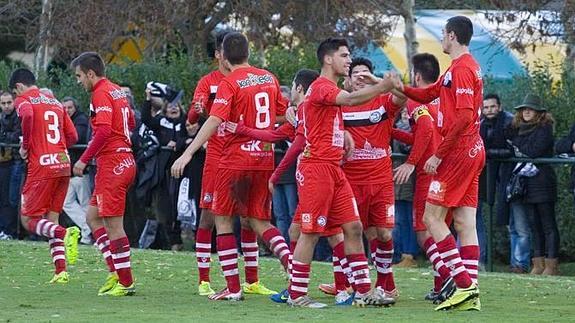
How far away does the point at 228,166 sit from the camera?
14617mm

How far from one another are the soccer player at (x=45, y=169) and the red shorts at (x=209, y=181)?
105 inches

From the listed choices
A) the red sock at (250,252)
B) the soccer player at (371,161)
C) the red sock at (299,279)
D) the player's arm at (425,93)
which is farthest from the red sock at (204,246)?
the player's arm at (425,93)

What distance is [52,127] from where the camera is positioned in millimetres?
17172

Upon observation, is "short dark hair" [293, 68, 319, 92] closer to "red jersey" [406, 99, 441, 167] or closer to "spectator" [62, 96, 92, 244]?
"red jersey" [406, 99, 441, 167]

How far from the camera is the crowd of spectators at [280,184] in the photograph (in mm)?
19141


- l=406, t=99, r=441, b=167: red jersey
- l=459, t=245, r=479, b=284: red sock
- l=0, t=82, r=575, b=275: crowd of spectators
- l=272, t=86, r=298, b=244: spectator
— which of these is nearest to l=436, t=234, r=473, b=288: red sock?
l=459, t=245, r=479, b=284: red sock

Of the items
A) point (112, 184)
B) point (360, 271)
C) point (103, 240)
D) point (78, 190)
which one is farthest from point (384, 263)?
point (78, 190)

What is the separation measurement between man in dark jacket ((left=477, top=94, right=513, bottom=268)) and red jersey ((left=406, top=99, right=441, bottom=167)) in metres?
4.68

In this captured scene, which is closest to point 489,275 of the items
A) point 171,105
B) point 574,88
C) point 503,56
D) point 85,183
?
point 574,88

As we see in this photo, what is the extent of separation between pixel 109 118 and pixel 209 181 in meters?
1.19

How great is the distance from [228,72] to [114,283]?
7.85ft

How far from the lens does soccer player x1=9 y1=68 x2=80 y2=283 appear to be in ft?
55.8

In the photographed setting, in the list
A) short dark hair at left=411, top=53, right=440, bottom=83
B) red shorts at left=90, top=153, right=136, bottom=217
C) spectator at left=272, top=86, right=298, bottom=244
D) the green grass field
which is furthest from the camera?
spectator at left=272, top=86, right=298, bottom=244

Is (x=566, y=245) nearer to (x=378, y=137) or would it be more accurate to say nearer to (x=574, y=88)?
(x=574, y=88)
